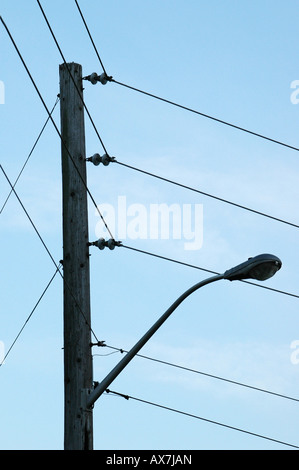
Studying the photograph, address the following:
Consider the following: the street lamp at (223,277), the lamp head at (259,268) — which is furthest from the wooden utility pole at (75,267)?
the lamp head at (259,268)

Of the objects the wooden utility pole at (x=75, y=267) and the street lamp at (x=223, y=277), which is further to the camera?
the wooden utility pole at (x=75, y=267)

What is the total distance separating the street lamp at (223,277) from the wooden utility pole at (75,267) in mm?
377

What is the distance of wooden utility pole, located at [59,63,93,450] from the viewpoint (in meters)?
13.7

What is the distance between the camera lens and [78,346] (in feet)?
45.8

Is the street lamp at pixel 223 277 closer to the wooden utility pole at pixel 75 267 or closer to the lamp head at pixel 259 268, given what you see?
the lamp head at pixel 259 268

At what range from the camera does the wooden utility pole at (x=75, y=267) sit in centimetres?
1369

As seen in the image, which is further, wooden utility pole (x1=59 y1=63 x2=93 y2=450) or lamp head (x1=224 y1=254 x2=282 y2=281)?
wooden utility pole (x1=59 y1=63 x2=93 y2=450)

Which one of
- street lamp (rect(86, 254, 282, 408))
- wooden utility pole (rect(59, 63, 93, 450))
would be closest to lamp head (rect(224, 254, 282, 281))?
street lamp (rect(86, 254, 282, 408))

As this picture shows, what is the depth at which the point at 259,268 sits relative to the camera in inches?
488

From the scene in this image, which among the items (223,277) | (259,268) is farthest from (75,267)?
(259,268)

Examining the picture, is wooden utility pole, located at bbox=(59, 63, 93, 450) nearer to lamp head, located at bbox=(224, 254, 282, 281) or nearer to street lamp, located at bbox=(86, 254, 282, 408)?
street lamp, located at bbox=(86, 254, 282, 408)

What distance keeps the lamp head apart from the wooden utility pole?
246 centimetres
